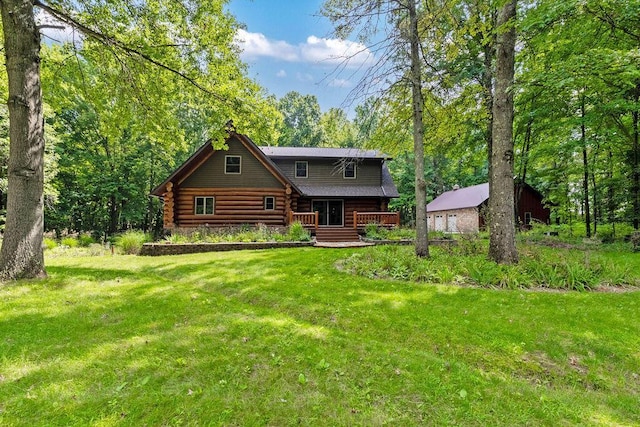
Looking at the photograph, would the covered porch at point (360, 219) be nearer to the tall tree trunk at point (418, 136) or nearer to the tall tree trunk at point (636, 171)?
the tall tree trunk at point (418, 136)

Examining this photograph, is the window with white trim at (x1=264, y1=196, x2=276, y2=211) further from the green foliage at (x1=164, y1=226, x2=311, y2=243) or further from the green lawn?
the green lawn

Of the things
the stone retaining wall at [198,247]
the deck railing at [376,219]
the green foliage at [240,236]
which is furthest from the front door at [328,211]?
the stone retaining wall at [198,247]

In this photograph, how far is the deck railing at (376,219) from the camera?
17.3m

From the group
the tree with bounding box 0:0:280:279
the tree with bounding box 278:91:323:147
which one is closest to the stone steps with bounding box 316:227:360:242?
the tree with bounding box 0:0:280:279

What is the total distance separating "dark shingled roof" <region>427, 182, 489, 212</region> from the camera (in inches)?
995

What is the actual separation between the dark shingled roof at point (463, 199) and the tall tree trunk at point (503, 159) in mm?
19063

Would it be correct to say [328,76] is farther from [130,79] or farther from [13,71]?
[13,71]

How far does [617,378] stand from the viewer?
352 centimetres

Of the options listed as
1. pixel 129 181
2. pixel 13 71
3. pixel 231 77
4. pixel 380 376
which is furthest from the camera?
pixel 129 181

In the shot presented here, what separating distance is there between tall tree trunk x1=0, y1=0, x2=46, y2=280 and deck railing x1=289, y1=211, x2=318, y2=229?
38.5 ft

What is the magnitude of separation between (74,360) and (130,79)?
8.23m

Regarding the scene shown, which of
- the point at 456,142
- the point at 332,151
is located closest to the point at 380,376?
the point at 456,142

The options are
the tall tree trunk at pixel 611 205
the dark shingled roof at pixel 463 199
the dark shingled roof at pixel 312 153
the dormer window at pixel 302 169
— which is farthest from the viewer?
the dark shingled roof at pixel 463 199

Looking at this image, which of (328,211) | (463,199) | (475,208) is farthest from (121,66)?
(463,199)
